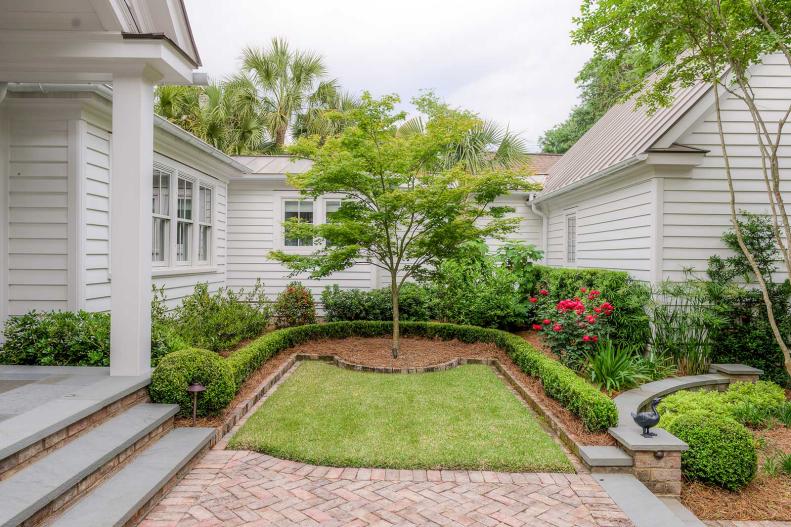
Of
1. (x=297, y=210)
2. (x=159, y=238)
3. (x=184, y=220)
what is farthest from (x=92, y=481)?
(x=297, y=210)

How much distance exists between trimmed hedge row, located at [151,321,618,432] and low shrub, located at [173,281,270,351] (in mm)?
481

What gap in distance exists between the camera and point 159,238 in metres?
7.77

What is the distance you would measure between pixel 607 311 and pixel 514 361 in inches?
69.5

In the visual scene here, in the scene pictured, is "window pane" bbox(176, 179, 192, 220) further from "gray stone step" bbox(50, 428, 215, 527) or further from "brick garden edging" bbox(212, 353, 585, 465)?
"gray stone step" bbox(50, 428, 215, 527)

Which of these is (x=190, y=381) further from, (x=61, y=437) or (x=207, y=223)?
Answer: (x=207, y=223)

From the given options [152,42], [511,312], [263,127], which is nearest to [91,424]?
[152,42]

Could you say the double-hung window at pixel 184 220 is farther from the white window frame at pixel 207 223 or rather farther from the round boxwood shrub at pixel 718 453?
the round boxwood shrub at pixel 718 453

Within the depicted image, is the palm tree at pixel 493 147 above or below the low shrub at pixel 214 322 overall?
above

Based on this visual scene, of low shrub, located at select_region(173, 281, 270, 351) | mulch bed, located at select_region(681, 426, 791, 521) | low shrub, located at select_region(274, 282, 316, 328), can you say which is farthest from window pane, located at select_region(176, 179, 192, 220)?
mulch bed, located at select_region(681, 426, 791, 521)

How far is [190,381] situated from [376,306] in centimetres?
579

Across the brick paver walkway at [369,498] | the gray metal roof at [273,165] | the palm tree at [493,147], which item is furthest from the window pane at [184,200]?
the palm tree at [493,147]

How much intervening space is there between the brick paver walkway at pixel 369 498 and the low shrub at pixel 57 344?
1.86 metres

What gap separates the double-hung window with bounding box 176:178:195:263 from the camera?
331 inches

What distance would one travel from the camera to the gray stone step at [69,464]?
2.56 metres
